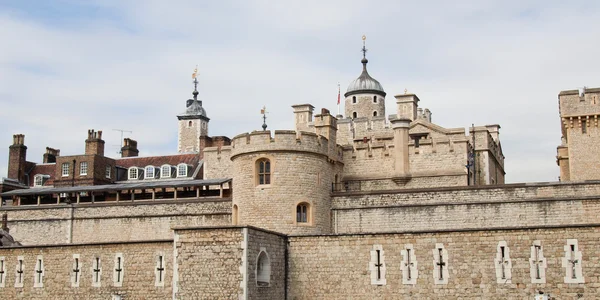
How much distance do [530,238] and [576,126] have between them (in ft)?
50.4

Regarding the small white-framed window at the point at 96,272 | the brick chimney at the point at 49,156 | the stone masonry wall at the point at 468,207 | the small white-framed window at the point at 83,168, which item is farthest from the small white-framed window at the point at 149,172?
the small white-framed window at the point at 96,272

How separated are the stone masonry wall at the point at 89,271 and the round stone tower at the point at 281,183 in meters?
5.00

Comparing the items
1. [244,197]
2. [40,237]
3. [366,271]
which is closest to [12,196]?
[40,237]

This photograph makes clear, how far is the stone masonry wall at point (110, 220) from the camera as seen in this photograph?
39250 millimetres

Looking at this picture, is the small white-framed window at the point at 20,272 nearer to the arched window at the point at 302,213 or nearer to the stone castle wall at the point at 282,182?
the stone castle wall at the point at 282,182

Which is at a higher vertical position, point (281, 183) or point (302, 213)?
point (281, 183)

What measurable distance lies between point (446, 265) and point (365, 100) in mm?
36832

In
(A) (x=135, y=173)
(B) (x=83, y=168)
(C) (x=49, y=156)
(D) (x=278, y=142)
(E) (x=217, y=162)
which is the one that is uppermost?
(C) (x=49, y=156)

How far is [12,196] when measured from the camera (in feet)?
152

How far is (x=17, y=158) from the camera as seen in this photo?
58531 millimetres

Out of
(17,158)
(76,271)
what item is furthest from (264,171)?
(17,158)

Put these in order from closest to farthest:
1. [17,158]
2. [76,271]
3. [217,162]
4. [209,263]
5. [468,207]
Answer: [209,263], [76,271], [468,207], [217,162], [17,158]

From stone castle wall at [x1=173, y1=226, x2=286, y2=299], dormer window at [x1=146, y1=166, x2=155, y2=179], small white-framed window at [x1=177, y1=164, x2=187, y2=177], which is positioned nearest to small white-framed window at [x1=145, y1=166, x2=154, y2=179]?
dormer window at [x1=146, y1=166, x2=155, y2=179]

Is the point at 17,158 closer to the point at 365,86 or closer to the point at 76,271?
the point at 365,86
